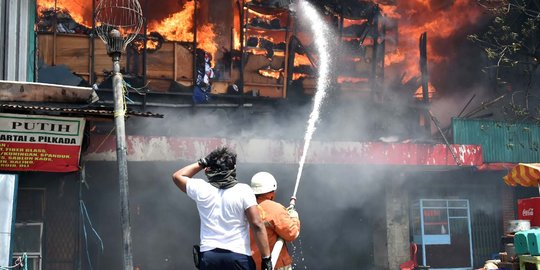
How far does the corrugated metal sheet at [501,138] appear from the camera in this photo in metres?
15.7

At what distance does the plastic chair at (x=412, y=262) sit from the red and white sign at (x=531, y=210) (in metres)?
4.42

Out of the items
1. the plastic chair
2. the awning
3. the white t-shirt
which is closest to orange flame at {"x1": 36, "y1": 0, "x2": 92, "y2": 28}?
the plastic chair

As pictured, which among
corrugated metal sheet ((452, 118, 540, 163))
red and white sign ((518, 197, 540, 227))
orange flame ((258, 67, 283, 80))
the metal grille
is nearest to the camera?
red and white sign ((518, 197, 540, 227))

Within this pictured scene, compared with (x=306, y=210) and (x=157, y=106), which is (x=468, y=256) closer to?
(x=306, y=210)

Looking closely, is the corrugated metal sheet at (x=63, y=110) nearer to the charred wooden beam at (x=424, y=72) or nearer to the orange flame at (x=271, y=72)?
the orange flame at (x=271, y=72)

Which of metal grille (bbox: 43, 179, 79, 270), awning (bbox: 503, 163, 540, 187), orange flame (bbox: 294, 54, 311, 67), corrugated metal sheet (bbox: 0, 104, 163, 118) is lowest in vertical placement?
metal grille (bbox: 43, 179, 79, 270)

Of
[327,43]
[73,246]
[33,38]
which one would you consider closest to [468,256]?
[327,43]

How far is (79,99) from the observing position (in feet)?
34.1

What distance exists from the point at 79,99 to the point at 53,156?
3.75 feet

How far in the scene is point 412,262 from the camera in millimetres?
14766

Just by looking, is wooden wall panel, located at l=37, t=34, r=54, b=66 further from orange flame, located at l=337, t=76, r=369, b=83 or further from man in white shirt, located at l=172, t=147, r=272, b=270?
man in white shirt, located at l=172, t=147, r=272, b=270

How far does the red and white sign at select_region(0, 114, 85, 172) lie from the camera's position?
999cm

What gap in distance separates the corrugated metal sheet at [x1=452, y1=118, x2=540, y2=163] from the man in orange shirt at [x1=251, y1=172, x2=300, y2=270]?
37.9 ft

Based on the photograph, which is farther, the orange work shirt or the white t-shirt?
the orange work shirt
